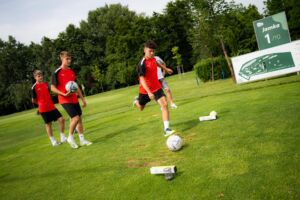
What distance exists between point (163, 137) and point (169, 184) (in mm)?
3005

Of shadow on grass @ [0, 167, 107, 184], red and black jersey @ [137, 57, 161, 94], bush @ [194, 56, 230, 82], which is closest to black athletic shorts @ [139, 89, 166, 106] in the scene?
red and black jersey @ [137, 57, 161, 94]

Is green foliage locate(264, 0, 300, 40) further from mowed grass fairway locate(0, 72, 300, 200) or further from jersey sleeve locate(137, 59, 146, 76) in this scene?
jersey sleeve locate(137, 59, 146, 76)

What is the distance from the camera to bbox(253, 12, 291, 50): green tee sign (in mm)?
16953

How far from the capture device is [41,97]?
9.87 m

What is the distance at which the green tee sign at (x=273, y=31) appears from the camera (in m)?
17.0

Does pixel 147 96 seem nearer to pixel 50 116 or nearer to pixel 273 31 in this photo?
pixel 50 116

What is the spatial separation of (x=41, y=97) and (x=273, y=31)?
1453cm

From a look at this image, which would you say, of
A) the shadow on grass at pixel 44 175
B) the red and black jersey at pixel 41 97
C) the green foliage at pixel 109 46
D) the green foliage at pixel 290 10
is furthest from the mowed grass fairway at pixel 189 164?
the green foliage at pixel 109 46

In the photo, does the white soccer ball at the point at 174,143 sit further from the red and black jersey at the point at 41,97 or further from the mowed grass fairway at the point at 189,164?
the red and black jersey at the point at 41,97

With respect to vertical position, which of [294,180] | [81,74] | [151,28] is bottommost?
[294,180]

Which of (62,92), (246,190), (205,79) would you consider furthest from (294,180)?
(205,79)

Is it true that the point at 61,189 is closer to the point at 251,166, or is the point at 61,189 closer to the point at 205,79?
the point at 251,166

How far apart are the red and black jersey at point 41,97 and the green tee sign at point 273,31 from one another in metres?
14.0

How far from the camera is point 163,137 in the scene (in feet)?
23.5
